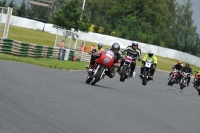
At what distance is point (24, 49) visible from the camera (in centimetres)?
3284

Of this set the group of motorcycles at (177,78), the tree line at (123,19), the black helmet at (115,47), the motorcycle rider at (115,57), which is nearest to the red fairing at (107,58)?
the motorcycle rider at (115,57)

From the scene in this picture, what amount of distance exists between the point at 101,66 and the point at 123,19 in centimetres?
5287

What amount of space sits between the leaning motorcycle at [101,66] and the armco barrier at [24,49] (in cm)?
1128

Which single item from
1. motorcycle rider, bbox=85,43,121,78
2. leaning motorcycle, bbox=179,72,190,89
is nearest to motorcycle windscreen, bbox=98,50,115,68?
motorcycle rider, bbox=85,43,121,78

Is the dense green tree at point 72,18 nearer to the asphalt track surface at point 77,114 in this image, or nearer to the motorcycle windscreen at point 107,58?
the motorcycle windscreen at point 107,58

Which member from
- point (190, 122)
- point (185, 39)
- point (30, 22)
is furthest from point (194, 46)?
point (190, 122)

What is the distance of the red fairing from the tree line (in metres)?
33.8

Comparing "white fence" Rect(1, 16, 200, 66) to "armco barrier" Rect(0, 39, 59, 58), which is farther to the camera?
"white fence" Rect(1, 16, 200, 66)

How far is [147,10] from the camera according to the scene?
94188 millimetres

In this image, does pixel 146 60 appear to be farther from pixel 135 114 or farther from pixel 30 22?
pixel 30 22

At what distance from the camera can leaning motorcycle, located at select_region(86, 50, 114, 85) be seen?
64.5 feet

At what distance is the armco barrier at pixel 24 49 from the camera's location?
3102 cm

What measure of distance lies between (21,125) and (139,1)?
87.6 m

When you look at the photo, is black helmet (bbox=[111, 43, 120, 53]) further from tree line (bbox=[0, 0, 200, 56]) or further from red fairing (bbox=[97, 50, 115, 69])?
tree line (bbox=[0, 0, 200, 56])
